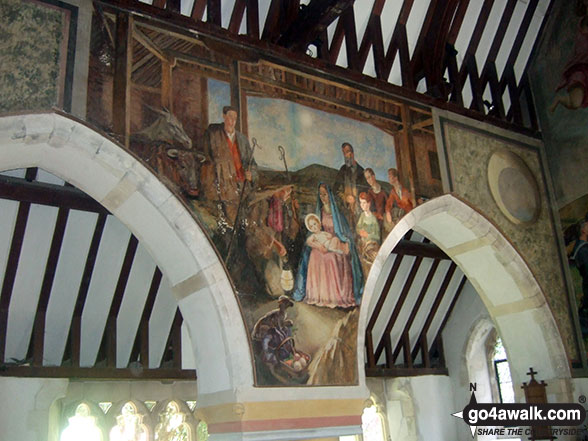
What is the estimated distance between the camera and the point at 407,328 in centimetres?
1004

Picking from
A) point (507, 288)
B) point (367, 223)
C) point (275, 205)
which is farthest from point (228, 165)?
point (507, 288)

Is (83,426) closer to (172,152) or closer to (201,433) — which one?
(201,433)

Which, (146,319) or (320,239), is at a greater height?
(146,319)

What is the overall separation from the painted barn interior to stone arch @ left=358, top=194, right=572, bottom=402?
2cm

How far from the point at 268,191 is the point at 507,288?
3.13 meters

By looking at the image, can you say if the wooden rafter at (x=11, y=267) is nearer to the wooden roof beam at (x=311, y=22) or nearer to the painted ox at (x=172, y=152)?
the painted ox at (x=172, y=152)

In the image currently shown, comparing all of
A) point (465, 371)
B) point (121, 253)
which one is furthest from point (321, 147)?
point (465, 371)

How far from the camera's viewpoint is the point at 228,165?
5.21m

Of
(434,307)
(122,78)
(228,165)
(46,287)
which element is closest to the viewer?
(122,78)

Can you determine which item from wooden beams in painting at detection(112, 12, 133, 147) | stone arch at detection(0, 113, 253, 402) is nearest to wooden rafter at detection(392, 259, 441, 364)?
stone arch at detection(0, 113, 253, 402)

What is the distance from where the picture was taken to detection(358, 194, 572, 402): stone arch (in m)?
6.74

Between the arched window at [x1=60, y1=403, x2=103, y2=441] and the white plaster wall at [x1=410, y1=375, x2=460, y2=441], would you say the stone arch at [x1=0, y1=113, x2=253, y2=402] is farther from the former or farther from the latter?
the white plaster wall at [x1=410, y1=375, x2=460, y2=441]

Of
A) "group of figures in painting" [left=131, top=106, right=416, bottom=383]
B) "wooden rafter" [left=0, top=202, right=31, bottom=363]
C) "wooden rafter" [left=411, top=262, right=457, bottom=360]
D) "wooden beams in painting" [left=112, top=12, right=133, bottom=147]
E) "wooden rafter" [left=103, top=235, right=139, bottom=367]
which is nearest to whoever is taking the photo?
"wooden beams in painting" [left=112, top=12, right=133, bottom=147]

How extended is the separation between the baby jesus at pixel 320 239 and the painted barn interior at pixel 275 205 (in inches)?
1.1
